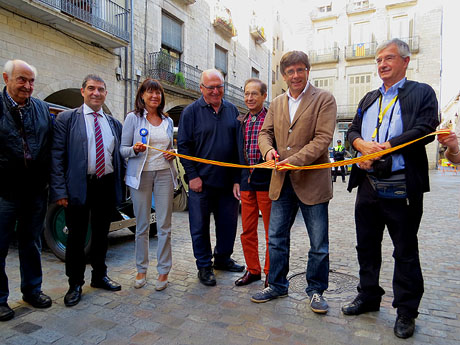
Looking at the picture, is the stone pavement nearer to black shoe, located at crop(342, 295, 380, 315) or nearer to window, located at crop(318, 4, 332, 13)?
black shoe, located at crop(342, 295, 380, 315)

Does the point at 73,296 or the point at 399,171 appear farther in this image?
the point at 73,296

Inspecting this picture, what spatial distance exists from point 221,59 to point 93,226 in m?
16.4

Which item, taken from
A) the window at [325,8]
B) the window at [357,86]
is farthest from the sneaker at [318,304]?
the window at [325,8]

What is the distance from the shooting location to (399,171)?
96.3 inches

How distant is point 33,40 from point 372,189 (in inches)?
399

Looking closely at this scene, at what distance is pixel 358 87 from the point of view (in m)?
29.1

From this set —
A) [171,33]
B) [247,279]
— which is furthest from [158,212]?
[171,33]

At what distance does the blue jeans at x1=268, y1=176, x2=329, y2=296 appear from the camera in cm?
281

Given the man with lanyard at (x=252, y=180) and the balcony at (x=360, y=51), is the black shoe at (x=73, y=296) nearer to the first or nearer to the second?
the man with lanyard at (x=252, y=180)

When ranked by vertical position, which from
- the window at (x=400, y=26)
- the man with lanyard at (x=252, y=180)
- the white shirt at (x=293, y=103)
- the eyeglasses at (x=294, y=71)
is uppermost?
the window at (x=400, y=26)

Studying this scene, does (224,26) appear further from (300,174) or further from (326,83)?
(300,174)

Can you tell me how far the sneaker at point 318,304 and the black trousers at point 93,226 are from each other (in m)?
1.97

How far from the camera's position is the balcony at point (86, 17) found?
8.90 metres

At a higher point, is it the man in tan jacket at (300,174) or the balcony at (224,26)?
the balcony at (224,26)
